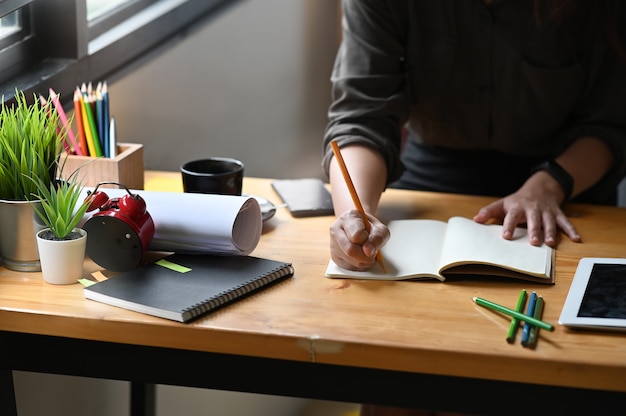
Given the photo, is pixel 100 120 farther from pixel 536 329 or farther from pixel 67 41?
pixel 536 329

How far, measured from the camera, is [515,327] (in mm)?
943

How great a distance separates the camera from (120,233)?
1066 millimetres

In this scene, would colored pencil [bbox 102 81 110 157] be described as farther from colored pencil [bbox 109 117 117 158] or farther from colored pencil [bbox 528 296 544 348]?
colored pencil [bbox 528 296 544 348]

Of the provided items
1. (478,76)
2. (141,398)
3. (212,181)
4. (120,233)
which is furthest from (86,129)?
(478,76)

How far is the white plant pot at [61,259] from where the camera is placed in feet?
3.40

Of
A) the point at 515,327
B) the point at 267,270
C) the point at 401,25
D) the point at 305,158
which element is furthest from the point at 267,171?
the point at 515,327

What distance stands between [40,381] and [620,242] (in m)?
0.91

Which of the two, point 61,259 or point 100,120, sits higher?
point 100,120

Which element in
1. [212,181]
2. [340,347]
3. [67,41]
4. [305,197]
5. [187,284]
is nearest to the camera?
[340,347]

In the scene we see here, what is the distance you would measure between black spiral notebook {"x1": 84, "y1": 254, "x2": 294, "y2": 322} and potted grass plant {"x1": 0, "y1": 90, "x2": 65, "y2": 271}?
13 cm

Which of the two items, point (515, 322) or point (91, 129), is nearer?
point (515, 322)

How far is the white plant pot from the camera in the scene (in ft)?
3.40

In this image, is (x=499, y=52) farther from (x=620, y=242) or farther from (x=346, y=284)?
(x=346, y=284)

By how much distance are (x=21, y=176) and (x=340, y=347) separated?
0.46 metres
